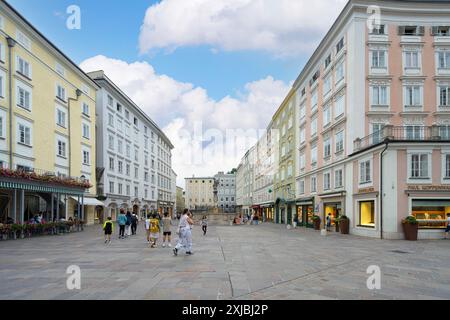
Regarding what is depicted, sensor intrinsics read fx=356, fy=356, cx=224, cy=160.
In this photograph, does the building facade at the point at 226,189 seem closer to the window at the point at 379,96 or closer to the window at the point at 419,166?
the window at the point at 379,96

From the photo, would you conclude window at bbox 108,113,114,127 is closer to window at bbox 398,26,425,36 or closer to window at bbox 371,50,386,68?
window at bbox 371,50,386,68

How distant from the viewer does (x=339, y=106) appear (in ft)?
100

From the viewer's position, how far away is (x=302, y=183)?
42.9 m

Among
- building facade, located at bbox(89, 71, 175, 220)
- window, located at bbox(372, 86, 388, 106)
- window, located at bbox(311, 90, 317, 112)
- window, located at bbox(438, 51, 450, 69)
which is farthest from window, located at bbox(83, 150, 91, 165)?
window, located at bbox(438, 51, 450, 69)

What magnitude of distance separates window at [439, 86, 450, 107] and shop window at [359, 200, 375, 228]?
422 inches

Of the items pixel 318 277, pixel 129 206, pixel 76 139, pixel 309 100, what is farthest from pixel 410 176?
pixel 129 206

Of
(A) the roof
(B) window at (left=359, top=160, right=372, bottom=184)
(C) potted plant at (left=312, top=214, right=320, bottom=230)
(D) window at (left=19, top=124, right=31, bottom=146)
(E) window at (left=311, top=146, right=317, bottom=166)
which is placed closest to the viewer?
(B) window at (left=359, top=160, right=372, bottom=184)

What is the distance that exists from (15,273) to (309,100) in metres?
35.3

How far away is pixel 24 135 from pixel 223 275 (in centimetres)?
2490

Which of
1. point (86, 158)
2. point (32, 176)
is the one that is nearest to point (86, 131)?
point (86, 158)

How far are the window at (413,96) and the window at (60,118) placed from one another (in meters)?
31.0

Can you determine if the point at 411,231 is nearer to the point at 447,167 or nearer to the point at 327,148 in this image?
the point at 447,167

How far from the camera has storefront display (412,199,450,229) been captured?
2314 cm

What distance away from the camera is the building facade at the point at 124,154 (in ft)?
149
